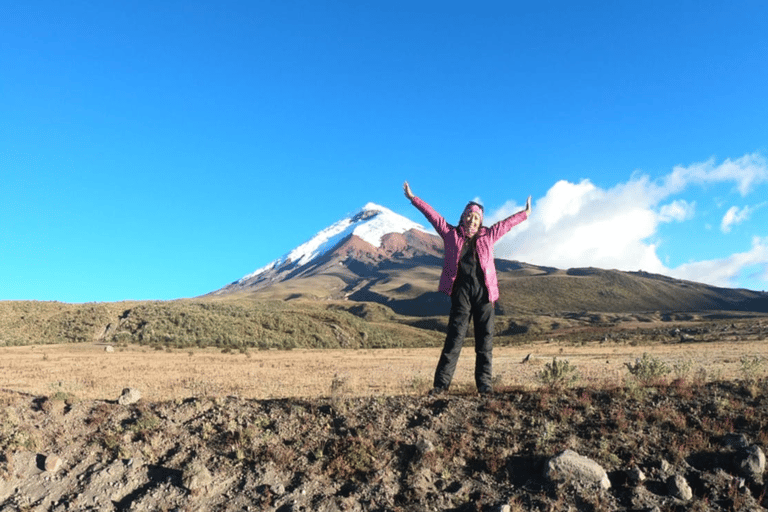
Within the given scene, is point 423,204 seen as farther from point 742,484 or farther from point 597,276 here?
point 597,276

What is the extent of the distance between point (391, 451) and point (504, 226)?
3.57 m

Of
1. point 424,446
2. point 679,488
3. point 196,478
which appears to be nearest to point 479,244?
point 424,446

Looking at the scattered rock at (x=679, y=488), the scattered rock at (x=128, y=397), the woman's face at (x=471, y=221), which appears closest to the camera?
the scattered rock at (x=679, y=488)

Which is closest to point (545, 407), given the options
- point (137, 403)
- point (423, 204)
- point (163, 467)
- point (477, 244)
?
point (477, 244)

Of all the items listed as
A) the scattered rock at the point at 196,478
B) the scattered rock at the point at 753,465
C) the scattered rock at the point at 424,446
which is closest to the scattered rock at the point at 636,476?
the scattered rock at the point at 753,465

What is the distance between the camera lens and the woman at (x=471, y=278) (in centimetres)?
734

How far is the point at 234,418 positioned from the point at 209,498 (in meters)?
1.51

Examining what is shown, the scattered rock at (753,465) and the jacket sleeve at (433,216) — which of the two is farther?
the jacket sleeve at (433,216)

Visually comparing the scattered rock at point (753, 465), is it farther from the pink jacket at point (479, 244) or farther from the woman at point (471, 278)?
the pink jacket at point (479, 244)

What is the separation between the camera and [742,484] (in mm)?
5012

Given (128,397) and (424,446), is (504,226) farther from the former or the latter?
(128,397)

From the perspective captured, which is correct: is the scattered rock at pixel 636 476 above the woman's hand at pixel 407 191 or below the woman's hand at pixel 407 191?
below

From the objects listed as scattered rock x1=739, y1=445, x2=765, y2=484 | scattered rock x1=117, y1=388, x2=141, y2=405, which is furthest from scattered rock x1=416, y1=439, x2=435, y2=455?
scattered rock x1=117, y1=388, x2=141, y2=405

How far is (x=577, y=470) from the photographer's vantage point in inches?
205
